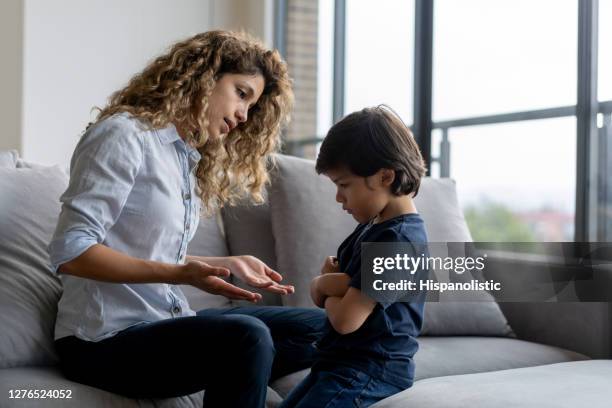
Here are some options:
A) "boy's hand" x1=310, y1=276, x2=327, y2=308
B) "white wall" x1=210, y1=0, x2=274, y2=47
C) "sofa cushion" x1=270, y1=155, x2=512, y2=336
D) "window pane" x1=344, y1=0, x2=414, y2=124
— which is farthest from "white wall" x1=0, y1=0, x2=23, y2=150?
"boy's hand" x1=310, y1=276, x2=327, y2=308

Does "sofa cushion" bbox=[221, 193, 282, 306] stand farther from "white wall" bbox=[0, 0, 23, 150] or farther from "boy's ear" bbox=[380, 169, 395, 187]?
"white wall" bbox=[0, 0, 23, 150]

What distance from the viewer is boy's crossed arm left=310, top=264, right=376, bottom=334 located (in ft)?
4.51

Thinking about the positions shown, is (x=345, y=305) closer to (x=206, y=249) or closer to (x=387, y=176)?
(x=387, y=176)

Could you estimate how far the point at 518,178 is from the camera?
Answer: 303cm

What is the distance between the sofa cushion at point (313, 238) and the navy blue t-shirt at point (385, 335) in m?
0.59

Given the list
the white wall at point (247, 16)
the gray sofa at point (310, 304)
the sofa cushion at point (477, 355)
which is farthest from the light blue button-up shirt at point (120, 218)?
the white wall at point (247, 16)

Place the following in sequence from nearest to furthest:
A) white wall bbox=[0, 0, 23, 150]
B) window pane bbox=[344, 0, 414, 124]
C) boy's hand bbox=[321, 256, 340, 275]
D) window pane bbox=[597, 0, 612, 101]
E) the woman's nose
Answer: boy's hand bbox=[321, 256, 340, 275] < the woman's nose < window pane bbox=[597, 0, 612, 101] < window pane bbox=[344, 0, 414, 124] < white wall bbox=[0, 0, 23, 150]

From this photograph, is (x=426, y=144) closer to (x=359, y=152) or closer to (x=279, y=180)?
(x=279, y=180)

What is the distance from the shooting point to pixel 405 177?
1.46 meters

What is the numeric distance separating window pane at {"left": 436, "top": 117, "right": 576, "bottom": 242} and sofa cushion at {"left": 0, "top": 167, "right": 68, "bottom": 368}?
1760 millimetres

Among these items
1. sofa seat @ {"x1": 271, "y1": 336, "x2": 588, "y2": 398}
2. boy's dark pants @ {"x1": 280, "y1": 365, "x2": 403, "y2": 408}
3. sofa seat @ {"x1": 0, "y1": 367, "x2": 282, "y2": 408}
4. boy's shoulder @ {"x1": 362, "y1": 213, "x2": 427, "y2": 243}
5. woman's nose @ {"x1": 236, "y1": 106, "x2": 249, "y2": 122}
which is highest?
woman's nose @ {"x1": 236, "y1": 106, "x2": 249, "y2": 122}

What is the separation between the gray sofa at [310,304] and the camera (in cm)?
144

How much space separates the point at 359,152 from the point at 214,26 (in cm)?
324

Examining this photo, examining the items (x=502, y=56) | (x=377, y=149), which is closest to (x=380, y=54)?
(x=502, y=56)
